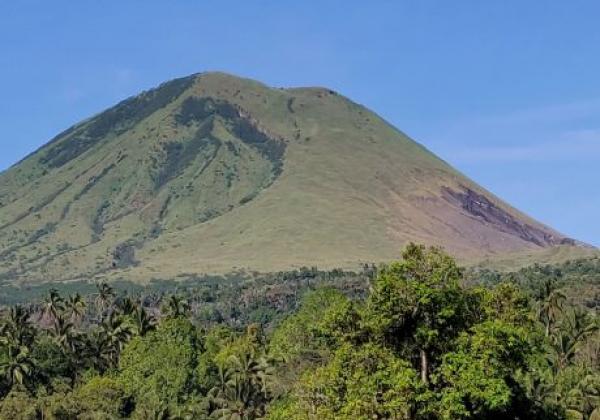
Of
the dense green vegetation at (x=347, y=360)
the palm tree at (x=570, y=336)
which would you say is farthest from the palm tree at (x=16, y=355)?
the palm tree at (x=570, y=336)

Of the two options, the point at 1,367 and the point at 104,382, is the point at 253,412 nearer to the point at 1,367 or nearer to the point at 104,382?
the point at 104,382

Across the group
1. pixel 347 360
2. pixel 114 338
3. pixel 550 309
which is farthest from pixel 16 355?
pixel 347 360

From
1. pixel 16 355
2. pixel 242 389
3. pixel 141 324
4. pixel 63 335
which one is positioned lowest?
pixel 16 355

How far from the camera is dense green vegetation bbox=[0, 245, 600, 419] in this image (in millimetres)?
38719

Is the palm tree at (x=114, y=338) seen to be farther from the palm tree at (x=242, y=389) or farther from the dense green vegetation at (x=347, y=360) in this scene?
the palm tree at (x=242, y=389)

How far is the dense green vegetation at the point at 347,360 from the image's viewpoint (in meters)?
38.7

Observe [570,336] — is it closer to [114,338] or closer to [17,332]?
[114,338]

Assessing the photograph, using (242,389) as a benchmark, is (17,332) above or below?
above

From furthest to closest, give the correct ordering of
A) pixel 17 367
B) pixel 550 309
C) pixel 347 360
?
pixel 550 309 < pixel 17 367 < pixel 347 360

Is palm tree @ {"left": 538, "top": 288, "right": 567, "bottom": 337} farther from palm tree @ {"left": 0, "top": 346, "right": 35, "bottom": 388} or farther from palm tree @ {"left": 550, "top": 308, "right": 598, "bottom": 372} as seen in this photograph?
palm tree @ {"left": 0, "top": 346, "right": 35, "bottom": 388}

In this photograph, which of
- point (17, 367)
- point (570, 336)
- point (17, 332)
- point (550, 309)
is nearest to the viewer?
point (17, 367)

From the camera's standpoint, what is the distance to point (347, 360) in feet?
135

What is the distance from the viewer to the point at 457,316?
4109 cm

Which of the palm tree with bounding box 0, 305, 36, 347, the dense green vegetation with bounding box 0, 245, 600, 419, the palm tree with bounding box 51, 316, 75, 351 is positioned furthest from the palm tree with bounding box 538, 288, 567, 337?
the palm tree with bounding box 0, 305, 36, 347
